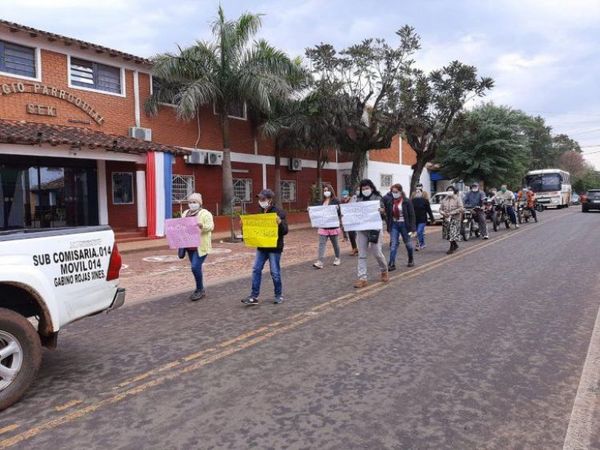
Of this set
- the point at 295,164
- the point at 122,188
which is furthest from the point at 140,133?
the point at 295,164

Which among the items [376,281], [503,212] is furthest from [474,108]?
[376,281]

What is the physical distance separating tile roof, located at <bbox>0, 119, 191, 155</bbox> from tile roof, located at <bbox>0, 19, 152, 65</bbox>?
2631 millimetres

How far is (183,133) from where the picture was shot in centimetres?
2112

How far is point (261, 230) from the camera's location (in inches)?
296

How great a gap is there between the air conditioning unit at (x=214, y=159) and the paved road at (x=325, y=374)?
1419 centimetres

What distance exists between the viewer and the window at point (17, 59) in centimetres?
1523

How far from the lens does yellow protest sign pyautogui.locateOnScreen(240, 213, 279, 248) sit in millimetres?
7398

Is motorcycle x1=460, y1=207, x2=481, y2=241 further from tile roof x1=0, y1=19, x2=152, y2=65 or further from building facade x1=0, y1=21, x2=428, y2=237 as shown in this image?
tile roof x1=0, y1=19, x2=152, y2=65

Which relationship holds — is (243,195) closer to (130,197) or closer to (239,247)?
(130,197)

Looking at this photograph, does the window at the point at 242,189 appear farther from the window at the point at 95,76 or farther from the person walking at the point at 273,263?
the person walking at the point at 273,263

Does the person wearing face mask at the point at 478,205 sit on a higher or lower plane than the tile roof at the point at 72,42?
lower

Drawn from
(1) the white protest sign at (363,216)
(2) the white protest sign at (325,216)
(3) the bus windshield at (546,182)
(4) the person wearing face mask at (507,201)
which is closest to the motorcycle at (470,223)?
(4) the person wearing face mask at (507,201)

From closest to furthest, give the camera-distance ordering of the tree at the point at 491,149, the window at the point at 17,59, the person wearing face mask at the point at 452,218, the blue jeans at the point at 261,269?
the blue jeans at the point at 261,269 → the person wearing face mask at the point at 452,218 → the window at the point at 17,59 → the tree at the point at 491,149

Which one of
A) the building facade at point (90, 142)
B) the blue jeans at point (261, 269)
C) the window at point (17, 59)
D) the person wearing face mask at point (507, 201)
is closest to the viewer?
the blue jeans at point (261, 269)
